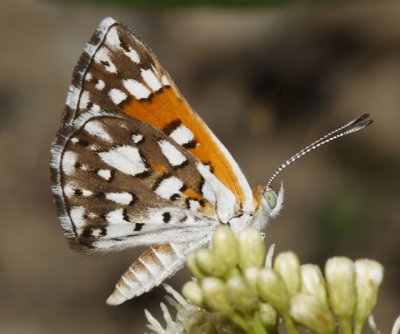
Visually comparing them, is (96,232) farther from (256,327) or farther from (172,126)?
(256,327)

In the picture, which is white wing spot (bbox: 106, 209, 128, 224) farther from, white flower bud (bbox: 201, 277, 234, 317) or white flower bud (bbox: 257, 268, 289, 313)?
white flower bud (bbox: 257, 268, 289, 313)

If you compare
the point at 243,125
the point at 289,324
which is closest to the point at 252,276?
the point at 289,324

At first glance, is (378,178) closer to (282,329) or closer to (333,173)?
(333,173)

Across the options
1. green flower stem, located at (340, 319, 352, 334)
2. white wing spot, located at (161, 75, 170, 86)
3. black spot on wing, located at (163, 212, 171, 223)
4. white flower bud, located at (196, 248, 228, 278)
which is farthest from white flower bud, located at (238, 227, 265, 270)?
white wing spot, located at (161, 75, 170, 86)

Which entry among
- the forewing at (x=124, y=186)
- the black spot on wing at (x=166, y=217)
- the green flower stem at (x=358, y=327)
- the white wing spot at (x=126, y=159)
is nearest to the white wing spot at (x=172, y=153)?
the forewing at (x=124, y=186)

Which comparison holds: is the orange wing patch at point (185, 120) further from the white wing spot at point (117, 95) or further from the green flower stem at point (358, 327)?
the green flower stem at point (358, 327)
